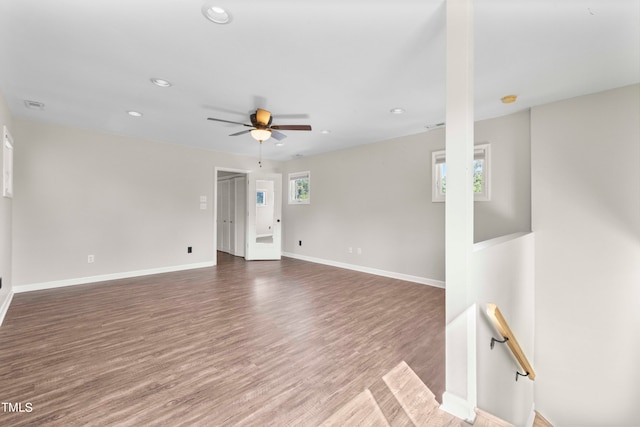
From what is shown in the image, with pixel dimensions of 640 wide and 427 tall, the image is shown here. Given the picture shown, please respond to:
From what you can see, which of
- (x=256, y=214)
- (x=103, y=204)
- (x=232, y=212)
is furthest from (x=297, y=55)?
(x=232, y=212)

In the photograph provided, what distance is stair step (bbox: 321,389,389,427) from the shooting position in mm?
1697

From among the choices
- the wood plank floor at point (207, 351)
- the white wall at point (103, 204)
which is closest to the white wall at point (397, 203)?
the wood plank floor at point (207, 351)

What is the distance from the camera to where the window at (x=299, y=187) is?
6967 millimetres

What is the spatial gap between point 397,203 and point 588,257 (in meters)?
2.64

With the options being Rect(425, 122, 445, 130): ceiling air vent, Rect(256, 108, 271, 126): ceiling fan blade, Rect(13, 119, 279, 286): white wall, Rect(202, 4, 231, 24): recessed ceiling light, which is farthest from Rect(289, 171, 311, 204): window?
Rect(202, 4, 231, 24): recessed ceiling light

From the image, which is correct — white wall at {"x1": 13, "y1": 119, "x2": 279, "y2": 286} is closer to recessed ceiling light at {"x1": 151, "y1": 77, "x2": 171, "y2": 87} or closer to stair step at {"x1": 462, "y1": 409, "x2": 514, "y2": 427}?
recessed ceiling light at {"x1": 151, "y1": 77, "x2": 171, "y2": 87}

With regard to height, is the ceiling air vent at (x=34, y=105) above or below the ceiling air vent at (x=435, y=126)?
below

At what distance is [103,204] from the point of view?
191 inches

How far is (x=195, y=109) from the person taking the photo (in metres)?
3.69

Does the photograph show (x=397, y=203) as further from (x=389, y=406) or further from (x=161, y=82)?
(x=161, y=82)

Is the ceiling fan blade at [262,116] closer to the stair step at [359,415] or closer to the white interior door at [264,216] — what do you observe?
the stair step at [359,415]

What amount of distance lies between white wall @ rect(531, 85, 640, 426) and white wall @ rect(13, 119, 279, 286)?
19.3ft

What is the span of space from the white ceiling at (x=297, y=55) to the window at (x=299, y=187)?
3.11m

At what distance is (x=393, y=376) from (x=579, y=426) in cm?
282
